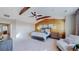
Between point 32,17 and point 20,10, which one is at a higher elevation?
point 20,10

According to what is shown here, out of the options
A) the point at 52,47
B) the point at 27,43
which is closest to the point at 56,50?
the point at 52,47

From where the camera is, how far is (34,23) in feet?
5.72

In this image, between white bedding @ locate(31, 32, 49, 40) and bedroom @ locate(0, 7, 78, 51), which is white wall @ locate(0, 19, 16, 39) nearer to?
bedroom @ locate(0, 7, 78, 51)

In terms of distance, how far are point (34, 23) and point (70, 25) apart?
0.63m

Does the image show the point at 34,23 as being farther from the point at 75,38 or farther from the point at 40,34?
the point at 75,38

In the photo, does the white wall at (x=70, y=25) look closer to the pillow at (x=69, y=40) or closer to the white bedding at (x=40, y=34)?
the pillow at (x=69, y=40)

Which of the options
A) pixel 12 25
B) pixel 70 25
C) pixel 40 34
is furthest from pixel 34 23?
pixel 70 25

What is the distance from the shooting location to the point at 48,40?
171cm

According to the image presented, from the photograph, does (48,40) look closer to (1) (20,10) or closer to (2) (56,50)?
(2) (56,50)

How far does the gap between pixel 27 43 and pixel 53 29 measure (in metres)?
0.53

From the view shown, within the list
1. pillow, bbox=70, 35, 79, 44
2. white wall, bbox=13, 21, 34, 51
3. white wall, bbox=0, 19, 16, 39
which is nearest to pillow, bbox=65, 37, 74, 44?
pillow, bbox=70, 35, 79, 44

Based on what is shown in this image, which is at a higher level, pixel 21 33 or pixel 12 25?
pixel 12 25

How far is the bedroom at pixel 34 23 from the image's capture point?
5.34 ft
